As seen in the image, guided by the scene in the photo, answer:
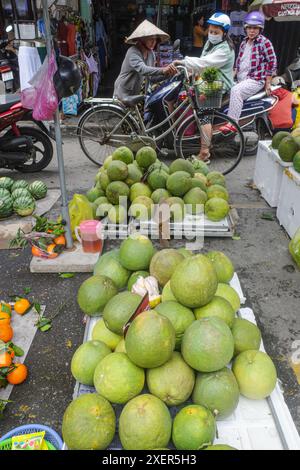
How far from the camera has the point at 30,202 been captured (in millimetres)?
4301

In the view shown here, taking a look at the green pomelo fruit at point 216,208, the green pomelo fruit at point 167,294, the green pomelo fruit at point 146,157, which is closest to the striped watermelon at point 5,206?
the green pomelo fruit at point 146,157

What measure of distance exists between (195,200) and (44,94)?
177cm

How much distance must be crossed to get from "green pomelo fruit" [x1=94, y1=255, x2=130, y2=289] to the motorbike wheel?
11.5 ft

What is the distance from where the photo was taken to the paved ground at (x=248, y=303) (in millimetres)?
2230

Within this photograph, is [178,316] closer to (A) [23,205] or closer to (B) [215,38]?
A: (A) [23,205]

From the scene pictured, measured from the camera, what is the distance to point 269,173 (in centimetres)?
466

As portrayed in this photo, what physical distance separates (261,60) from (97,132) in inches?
113

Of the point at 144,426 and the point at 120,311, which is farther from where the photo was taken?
the point at 120,311

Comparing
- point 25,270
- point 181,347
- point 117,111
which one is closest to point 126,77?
point 117,111

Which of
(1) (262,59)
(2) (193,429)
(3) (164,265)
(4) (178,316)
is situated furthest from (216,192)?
(1) (262,59)

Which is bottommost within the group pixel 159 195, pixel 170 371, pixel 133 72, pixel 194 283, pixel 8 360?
pixel 8 360

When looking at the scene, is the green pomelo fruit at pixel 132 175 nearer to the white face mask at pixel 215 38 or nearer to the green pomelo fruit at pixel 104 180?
the green pomelo fruit at pixel 104 180

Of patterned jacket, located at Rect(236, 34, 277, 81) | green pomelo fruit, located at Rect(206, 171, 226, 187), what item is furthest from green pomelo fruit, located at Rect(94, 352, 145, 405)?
patterned jacket, located at Rect(236, 34, 277, 81)

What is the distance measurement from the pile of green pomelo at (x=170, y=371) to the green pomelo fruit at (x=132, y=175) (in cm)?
214
